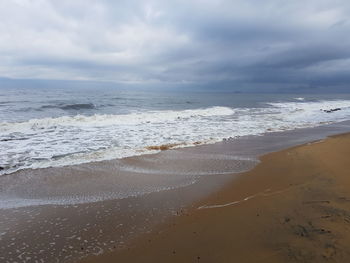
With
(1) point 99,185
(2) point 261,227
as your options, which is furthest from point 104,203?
(2) point 261,227

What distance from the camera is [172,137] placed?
13.5 meters

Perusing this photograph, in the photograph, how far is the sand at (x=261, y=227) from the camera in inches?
140

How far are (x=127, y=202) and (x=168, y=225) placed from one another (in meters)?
Result: 1.39

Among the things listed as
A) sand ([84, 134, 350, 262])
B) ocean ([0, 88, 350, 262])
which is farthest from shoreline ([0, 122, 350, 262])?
sand ([84, 134, 350, 262])

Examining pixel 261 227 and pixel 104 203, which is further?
pixel 104 203

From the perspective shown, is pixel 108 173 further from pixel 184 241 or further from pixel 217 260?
pixel 217 260

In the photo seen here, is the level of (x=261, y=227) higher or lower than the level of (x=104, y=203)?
higher

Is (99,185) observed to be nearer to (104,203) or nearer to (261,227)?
(104,203)

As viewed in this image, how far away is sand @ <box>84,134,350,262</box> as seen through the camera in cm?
357

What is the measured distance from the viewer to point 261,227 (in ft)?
14.0

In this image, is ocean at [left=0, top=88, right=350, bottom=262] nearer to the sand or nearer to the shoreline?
the shoreline

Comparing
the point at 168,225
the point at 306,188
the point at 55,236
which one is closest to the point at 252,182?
the point at 306,188

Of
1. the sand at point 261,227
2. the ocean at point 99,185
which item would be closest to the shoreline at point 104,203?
the ocean at point 99,185

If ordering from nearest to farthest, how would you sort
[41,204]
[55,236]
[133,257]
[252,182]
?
1. [133,257]
2. [55,236]
3. [41,204]
4. [252,182]
